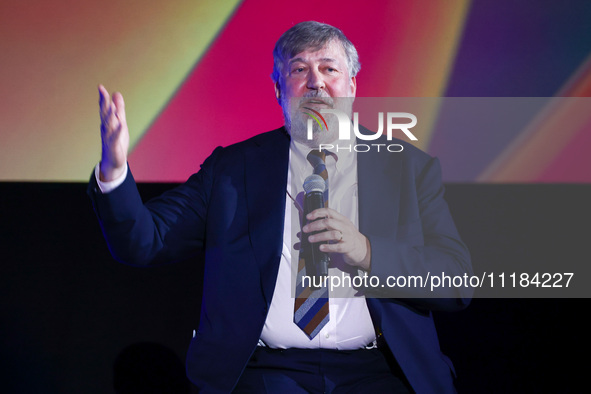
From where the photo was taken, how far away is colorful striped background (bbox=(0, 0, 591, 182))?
2189 millimetres

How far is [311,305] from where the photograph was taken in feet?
5.12

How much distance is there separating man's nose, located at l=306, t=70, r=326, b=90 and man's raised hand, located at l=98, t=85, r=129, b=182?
70cm

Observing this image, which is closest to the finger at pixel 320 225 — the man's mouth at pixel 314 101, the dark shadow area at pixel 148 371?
the man's mouth at pixel 314 101

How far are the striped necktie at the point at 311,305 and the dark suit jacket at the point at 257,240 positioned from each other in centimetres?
8

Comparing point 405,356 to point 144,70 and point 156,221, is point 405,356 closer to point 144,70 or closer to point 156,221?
point 156,221

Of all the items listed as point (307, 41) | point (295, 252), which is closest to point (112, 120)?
point (295, 252)

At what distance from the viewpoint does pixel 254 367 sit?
61.7 inches

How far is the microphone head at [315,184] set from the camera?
4.71 ft

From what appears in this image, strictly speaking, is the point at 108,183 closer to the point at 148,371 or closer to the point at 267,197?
the point at 267,197

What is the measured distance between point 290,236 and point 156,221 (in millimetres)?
422

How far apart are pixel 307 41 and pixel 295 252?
77 cm

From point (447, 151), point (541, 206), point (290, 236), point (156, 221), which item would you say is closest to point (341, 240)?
point (290, 236)

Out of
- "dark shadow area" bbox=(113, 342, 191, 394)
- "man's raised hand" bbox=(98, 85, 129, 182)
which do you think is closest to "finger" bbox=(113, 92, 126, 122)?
"man's raised hand" bbox=(98, 85, 129, 182)

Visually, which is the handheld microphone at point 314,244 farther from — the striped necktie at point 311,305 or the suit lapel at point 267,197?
the suit lapel at point 267,197
